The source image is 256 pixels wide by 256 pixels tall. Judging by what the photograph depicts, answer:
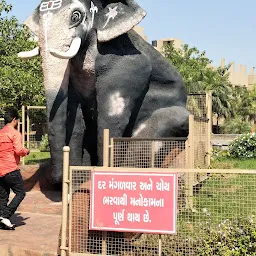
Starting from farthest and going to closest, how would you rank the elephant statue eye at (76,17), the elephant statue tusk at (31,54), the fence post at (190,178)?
the elephant statue tusk at (31,54) → the elephant statue eye at (76,17) → the fence post at (190,178)

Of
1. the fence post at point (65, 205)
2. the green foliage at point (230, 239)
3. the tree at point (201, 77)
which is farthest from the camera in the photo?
the tree at point (201, 77)

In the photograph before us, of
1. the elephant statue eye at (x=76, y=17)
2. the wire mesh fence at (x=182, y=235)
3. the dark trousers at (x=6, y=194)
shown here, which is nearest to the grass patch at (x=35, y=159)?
the elephant statue eye at (x=76, y=17)

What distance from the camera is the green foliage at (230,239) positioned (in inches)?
175

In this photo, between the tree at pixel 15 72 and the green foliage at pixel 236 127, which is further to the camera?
the green foliage at pixel 236 127

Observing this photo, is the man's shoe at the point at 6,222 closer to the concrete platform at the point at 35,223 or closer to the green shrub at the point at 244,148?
the concrete platform at the point at 35,223

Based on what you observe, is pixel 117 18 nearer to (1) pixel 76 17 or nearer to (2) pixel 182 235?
(1) pixel 76 17

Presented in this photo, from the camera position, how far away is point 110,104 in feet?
24.0

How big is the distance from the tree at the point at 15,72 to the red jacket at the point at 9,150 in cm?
1293

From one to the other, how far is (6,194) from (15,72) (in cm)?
1360

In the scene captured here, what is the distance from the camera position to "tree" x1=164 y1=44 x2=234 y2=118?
1244 inches

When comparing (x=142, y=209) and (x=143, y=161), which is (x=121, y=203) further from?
(x=143, y=161)

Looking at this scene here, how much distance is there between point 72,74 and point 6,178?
2.31m

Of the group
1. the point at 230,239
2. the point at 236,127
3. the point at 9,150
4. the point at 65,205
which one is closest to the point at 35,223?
the point at 9,150

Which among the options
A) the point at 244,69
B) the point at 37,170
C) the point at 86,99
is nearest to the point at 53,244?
the point at 86,99
